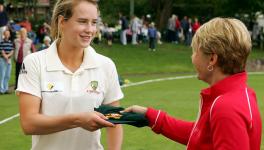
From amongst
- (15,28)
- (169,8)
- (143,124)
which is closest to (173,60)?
(15,28)

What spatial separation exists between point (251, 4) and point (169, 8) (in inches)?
326

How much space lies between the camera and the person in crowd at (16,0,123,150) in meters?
4.08

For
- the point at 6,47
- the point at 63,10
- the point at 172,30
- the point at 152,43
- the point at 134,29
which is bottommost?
the point at 152,43

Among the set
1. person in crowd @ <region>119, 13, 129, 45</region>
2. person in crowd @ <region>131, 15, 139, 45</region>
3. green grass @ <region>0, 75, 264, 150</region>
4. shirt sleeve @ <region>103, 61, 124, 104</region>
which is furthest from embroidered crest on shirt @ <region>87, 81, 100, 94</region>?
person in crowd @ <region>131, 15, 139, 45</region>

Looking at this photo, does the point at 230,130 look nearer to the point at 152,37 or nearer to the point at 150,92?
the point at 150,92

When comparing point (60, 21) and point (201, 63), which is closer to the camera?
point (201, 63)

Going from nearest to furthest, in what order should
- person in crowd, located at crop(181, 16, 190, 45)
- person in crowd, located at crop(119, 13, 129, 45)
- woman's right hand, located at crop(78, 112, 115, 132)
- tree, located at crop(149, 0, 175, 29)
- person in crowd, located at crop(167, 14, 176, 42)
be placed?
1. woman's right hand, located at crop(78, 112, 115, 132)
2. person in crowd, located at crop(119, 13, 129, 45)
3. person in crowd, located at crop(181, 16, 190, 45)
4. person in crowd, located at crop(167, 14, 176, 42)
5. tree, located at crop(149, 0, 175, 29)

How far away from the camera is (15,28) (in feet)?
115

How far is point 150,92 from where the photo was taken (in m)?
19.7

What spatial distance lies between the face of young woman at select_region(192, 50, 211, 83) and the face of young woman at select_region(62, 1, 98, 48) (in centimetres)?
88

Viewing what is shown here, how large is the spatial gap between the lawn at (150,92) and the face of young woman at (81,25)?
7.11 metres

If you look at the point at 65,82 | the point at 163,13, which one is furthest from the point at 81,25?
the point at 163,13

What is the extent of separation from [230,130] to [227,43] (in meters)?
0.51

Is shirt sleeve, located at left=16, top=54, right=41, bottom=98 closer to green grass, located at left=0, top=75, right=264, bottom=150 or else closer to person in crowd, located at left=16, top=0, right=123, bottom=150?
person in crowd, located at left=16, top=0, right=123, bottom=150
